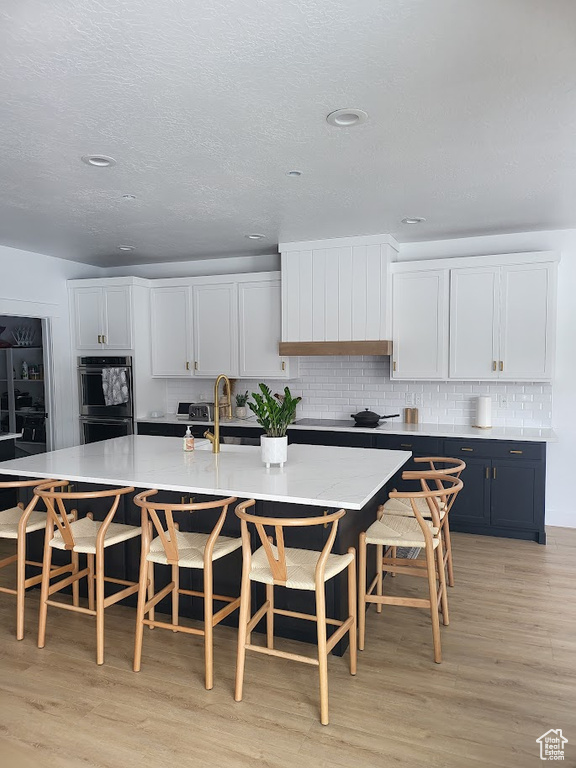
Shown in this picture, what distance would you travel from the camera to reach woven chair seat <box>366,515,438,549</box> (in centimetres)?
290

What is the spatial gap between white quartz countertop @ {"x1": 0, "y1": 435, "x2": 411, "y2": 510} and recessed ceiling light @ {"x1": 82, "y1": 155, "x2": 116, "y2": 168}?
1820 mm

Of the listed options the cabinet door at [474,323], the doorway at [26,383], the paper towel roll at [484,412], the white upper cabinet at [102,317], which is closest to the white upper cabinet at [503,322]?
the cabinet door at [474,323]

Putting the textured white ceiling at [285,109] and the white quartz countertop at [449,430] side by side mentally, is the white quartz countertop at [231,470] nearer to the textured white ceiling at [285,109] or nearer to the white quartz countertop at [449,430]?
the white quartz countertop at [449,430]

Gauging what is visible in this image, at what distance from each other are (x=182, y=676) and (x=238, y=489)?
96cm

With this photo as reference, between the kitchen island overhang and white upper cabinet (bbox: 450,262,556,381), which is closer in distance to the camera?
the kitchen island overhang

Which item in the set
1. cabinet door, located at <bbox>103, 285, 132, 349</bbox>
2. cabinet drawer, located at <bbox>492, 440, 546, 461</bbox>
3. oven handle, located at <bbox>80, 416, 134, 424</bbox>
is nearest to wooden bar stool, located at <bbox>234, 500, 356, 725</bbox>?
cabinet drawer, located at <bbox>492, 440, 546, 461</bbox>

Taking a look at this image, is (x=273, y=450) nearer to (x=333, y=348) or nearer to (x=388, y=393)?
(x=333, y=348)

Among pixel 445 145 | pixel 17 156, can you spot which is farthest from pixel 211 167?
pixel 445 145

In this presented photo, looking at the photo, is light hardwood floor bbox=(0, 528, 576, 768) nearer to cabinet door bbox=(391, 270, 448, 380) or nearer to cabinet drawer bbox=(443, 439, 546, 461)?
cabinet drawer bbox=(443, 439, 546, 461)

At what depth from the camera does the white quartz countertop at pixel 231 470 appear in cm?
280

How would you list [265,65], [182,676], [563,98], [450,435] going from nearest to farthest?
[265,65], [563,98], [182,676], [450,435]

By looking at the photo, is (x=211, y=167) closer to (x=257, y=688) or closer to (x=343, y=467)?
(x=343, y=467)

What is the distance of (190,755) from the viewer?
87.4 inches

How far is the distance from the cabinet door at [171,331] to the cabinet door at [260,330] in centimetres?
68
